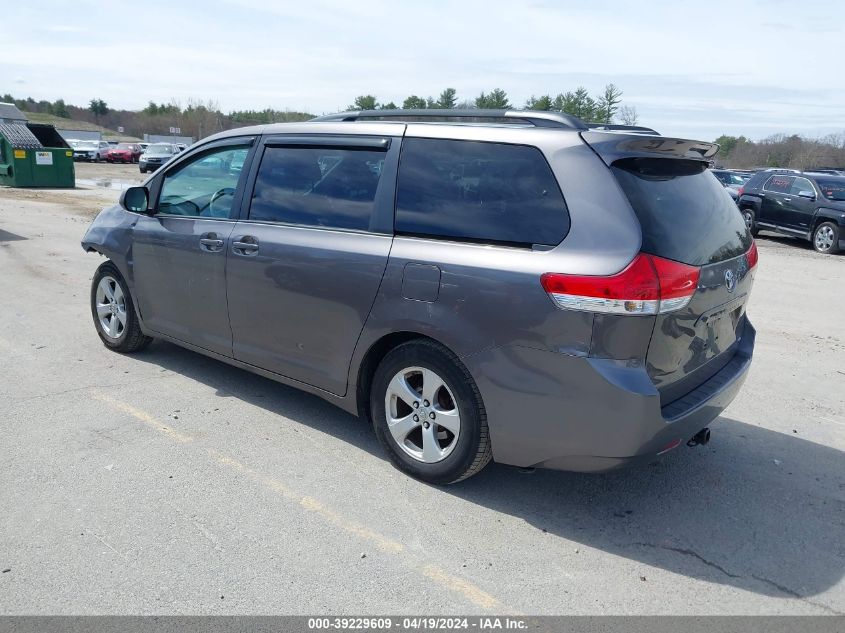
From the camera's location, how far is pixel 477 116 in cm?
398

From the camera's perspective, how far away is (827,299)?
9.70 metres

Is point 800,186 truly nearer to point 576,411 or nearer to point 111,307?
point 111,307

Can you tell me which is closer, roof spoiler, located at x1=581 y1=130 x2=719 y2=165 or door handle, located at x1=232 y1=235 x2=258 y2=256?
roof spoiler, located at x1=581 y1=130 x2=719 y2=165

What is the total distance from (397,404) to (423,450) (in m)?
0.30

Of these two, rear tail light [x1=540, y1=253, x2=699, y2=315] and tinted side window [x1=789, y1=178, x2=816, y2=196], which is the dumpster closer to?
tinted side window [x1=789, y1=178, x2=816, y2=196]

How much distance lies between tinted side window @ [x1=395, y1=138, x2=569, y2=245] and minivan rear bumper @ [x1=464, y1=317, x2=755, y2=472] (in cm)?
59

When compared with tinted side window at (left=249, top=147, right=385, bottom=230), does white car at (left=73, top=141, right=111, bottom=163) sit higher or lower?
lower

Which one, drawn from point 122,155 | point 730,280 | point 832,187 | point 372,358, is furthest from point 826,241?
point 122,155

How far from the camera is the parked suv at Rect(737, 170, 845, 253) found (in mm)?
15586

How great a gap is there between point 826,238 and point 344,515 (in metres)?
→ 15.3

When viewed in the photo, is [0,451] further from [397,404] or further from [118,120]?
[118,120]

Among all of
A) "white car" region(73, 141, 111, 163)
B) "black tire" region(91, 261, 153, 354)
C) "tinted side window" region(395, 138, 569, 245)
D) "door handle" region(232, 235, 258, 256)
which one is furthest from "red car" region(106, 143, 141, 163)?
"tinted side window" region(395, 138, 569, 245)

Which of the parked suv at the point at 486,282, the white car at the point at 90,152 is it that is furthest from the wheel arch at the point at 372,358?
the white car at the point at 90,152

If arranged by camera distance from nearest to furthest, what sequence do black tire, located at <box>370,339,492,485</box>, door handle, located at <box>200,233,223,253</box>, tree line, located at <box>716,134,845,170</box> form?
black tire, located at <box>370,339,492,485</box> → door handle, located at <box>200,233,223,253</box> → tree line, located at <box>716,134,845,170</box>
